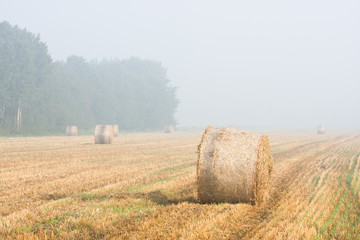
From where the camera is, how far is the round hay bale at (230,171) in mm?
7449

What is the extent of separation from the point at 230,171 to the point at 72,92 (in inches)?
1825

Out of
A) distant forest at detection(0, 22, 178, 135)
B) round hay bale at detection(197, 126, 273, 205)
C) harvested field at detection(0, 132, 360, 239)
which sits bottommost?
harvested field at detection(0, 132, 360, 239)

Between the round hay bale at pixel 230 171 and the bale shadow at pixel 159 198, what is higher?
the round hay bale at pixel 230 171

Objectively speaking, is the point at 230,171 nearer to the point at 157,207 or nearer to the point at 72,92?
the point at 157,207

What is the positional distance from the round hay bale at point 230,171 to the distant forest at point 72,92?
31369 millimetres

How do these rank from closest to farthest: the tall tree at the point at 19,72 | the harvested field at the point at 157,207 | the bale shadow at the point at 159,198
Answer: the harvested field at the point at 157,207 < the bale shadow at the point at 159,198 < the tall tree at the point at 19,72

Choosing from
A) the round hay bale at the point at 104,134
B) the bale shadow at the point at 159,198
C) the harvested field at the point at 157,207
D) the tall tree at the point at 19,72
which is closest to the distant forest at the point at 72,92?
the tall tree at the point at 19,72

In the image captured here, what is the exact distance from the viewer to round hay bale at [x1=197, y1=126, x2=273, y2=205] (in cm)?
745

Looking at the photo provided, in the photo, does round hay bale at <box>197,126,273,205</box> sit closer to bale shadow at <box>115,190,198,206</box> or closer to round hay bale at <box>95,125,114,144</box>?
bale shadow at <box>115,190,198,206</box>

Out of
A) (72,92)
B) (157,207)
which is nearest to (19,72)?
(72,92)

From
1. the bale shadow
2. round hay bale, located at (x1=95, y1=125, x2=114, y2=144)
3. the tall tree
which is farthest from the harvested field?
the tall tree

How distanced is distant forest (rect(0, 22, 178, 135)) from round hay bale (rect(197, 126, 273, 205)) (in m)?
31.4

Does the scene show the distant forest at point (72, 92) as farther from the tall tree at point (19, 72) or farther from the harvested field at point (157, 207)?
the harvested field at point (157, 207)

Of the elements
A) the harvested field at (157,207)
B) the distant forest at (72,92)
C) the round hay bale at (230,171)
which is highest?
the distant forest at (72,92)
